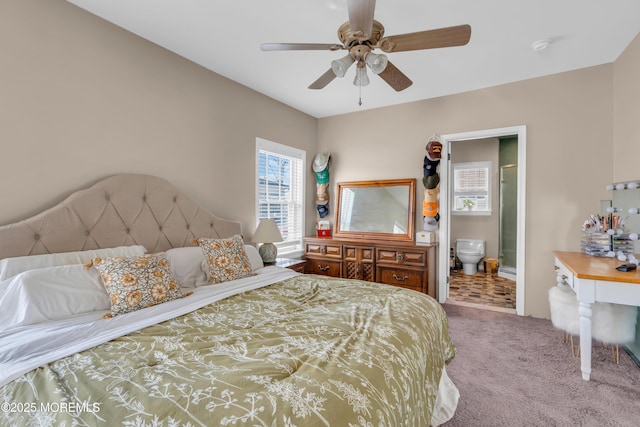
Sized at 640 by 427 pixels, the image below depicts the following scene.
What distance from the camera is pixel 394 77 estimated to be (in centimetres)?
215

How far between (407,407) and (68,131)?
263 centimetres

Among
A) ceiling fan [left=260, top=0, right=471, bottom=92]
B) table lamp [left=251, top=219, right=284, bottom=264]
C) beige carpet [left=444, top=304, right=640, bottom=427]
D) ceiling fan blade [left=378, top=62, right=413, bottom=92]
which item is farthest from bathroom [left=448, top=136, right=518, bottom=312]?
ceiling fan [left=260, top=0, right=471, bottom=92]

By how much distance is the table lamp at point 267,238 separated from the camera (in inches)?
128

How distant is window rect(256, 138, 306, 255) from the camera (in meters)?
3.76

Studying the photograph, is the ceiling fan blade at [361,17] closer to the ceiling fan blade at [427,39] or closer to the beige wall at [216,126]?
the ceiling fan blade at [427,39]

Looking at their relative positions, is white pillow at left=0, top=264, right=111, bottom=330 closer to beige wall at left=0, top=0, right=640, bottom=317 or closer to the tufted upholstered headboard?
the tufted upholstered headboard

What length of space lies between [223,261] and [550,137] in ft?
12.0

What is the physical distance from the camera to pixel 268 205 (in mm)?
3881

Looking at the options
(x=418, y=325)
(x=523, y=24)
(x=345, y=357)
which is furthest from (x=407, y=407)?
(x=523, y=24)

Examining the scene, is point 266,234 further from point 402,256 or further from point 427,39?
point 427,39

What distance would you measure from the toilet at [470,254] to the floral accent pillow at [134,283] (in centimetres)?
513

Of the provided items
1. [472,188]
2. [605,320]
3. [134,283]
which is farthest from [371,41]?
[472,188]

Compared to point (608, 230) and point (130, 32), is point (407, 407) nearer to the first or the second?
point (608, 230)

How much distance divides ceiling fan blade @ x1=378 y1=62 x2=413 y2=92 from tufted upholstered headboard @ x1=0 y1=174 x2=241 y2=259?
2.00 metres
